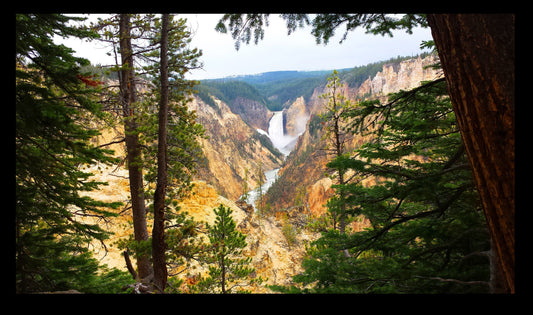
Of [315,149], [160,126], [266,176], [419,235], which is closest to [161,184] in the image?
[160,126]

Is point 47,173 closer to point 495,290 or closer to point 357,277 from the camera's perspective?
point 357,277

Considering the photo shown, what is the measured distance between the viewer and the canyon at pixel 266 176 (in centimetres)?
1650

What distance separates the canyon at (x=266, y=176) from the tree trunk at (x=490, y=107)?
6.03 feet

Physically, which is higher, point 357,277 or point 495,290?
point 495,290

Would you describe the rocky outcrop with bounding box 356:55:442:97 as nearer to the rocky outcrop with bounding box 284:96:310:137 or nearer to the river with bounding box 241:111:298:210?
the rocky outcrop with bounding box 284:96:310:137

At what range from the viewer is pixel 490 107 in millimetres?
1337

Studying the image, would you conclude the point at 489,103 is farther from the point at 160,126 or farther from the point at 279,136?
the point at 279,136

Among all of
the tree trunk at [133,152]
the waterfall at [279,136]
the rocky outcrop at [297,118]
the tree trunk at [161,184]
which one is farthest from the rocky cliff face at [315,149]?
the rocky outcrop at [297,118]

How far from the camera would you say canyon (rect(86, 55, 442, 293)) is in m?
16.5

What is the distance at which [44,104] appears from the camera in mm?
2424
